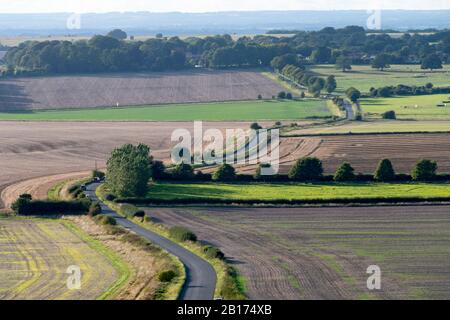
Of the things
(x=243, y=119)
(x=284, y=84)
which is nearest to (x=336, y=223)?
(x=243, y=119)

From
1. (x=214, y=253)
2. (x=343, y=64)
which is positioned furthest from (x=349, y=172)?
(x=343, y=64)

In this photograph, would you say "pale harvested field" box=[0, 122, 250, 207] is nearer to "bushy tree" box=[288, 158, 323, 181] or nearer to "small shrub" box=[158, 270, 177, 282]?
"bushy tree" box=[288, 158, 323, 181]

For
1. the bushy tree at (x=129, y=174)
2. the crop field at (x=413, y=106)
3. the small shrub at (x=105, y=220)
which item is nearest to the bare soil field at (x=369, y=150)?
the bushy tree at (x=129, y=174)

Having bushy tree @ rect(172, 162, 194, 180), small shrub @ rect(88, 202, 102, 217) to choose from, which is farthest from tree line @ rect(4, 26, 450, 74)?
small shrub @ rect(88, 202, 102, 217)

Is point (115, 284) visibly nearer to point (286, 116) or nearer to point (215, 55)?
point (286, 116)

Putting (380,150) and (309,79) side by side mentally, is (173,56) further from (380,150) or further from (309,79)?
(380,150)

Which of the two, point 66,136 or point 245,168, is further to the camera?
point 66,136
